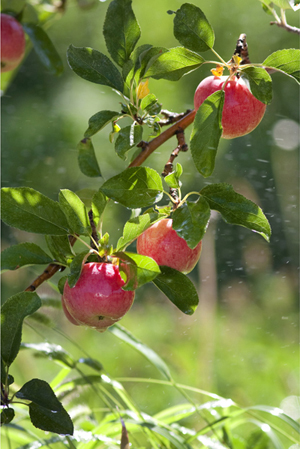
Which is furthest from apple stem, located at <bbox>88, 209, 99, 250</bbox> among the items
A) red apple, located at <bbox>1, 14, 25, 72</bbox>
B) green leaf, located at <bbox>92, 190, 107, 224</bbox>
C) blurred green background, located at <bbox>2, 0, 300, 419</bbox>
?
blurred green background, located at <bbox>2, 0, 300, 419</bbox>

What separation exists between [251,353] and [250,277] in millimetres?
179

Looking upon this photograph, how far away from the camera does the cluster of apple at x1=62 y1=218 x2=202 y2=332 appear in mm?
256

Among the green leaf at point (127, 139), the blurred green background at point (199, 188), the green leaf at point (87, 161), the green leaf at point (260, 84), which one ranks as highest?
the green leaf at point (260, 84)

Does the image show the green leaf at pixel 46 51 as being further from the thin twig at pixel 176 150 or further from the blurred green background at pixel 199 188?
the blurred green background at pixel 199 188

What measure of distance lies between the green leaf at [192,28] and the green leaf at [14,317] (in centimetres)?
18

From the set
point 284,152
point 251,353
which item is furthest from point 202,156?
point 284,152

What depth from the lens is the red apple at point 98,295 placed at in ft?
0.84

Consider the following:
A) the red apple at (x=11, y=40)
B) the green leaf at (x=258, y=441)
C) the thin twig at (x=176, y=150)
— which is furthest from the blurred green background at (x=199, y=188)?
the thin twig at (x=176, y=150)

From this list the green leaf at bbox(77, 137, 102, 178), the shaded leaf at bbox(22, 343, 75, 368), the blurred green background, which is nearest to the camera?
the green leaf at bbox(77, 137, 102, 178)

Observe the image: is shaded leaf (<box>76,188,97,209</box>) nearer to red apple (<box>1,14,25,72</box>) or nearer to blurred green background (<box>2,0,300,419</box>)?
red apple (<box>1,14,25,72</box>)

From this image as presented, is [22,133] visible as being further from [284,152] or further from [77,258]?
[77,258]

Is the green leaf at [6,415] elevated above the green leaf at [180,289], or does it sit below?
below

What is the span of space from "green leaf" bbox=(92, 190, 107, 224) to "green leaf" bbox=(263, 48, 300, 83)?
0.41 ft

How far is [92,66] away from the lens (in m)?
0.27
